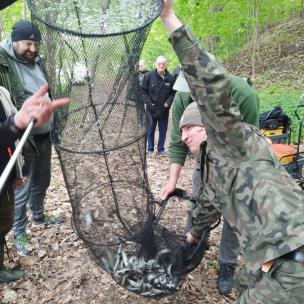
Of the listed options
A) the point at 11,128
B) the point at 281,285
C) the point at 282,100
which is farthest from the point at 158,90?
the point at 281,285

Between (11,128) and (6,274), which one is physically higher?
(11,128)

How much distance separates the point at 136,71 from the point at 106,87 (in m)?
0.23

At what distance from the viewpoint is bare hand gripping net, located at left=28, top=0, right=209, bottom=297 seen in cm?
206

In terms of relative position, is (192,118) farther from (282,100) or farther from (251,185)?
(282,100)

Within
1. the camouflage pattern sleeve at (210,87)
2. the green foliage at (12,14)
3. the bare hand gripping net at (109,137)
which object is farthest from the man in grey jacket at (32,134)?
the green foliage at (12,14)

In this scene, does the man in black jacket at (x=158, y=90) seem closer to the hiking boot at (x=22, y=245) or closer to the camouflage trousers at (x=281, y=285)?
the hiking boot at (x=22, y=245)

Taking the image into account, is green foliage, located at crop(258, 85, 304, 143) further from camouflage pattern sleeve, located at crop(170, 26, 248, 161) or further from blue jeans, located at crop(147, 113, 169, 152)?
camouflage pattern sleeve, located at crop(170, 26, 248, 161)

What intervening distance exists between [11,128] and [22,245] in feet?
5.38

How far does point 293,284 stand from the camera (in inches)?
60.2

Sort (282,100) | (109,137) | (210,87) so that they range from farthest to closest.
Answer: (282,100), (109,137), (210,87)

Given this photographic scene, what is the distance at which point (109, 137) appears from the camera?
8.41 ft

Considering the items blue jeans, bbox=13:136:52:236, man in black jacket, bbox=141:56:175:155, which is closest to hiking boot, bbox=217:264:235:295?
blue jeans, bbox=13:136:52:236

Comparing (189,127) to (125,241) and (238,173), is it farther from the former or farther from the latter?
(125,241)

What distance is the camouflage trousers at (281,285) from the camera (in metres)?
1.52
